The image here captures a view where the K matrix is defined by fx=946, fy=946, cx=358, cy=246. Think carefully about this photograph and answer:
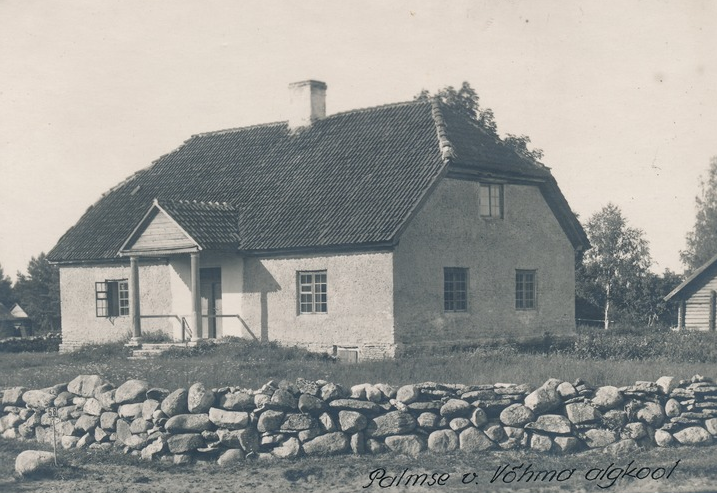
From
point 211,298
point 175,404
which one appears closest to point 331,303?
point 211,298

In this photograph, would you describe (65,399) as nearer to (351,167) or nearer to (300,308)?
(300,308)

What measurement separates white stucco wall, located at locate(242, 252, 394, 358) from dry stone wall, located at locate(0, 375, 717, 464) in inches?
356

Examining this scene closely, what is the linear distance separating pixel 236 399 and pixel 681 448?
6364 mm

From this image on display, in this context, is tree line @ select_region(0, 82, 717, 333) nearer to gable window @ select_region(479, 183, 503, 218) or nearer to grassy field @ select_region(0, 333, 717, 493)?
gable window @ select_region(479, 183, 503, 218)

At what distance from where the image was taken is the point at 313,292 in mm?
24531

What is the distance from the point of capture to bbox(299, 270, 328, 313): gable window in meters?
24.5

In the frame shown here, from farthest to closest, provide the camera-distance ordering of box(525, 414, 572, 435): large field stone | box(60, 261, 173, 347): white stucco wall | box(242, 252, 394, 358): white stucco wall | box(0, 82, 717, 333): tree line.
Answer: box(0, 82, 717, 333): tree line < box(60, 261, 173, 347): white stucco wall < box(242, 252, 394, 358): white stucco wall < box(525, 414, 572, 435): large field stone

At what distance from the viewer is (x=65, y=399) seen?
16.0 meters

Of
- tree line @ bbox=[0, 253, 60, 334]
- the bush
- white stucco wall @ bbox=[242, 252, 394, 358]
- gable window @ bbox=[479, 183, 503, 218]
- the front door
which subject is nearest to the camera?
white stucco wall @ bbox=[242, 252, 394, 358]

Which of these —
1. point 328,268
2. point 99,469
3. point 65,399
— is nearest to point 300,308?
point 328,268

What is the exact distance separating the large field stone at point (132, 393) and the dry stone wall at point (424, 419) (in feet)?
2.07

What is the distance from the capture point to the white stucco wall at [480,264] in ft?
77.4

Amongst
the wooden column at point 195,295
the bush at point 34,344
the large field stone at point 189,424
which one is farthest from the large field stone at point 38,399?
the bush at point 34,344

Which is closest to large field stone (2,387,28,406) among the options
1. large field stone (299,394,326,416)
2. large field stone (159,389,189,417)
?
large field stone (159,389,189,417)
